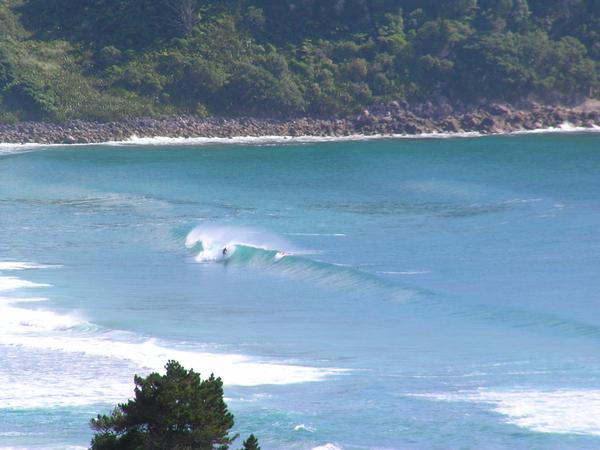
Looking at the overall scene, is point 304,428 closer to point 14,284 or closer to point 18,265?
point 14,284

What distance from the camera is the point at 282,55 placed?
107 metres

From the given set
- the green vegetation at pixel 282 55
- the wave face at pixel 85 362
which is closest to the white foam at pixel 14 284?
the wave face at pixel 85 362

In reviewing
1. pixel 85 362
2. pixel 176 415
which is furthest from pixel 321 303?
pixel 176 415

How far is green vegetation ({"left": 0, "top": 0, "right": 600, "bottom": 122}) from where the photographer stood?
10075 cm

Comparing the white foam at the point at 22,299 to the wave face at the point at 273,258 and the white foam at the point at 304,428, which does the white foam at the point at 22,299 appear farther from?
the white foam at the point at 304,428

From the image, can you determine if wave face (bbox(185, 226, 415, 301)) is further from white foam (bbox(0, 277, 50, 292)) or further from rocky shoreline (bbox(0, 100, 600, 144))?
rocky shoreline (bbox(0, 100, 600, 144))

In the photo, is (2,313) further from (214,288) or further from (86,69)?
(86,69)

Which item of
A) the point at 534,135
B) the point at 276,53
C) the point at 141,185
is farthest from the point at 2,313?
the point at 276,53

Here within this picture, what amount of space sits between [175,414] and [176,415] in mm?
18

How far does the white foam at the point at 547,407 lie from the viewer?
22.7m

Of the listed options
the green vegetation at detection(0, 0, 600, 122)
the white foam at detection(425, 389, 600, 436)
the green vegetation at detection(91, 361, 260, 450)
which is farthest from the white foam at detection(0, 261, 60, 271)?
the green vegetation at detection(0, 0, 600, 122)

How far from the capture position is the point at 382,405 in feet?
79.2

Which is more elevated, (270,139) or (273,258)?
(273,258)

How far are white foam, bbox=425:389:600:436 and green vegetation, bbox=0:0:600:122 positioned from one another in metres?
75.9
